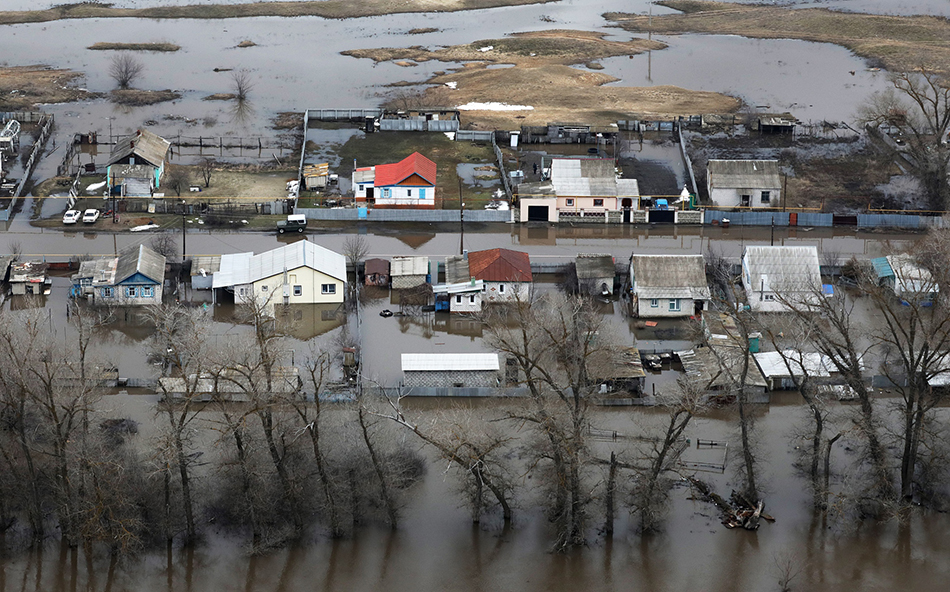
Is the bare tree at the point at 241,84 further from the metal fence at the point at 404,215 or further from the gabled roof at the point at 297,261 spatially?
the gabled roof at the point at 297,261

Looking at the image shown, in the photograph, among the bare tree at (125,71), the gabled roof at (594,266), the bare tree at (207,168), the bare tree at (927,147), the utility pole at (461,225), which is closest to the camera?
the gabled roof at (594,266)

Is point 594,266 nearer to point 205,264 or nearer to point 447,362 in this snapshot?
point 447,362

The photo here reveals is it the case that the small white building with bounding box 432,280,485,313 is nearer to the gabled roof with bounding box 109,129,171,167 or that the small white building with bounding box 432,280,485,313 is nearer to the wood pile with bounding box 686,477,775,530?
the wood pile with bounding box 686,477,775,530

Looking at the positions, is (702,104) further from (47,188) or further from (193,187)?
(47,188)

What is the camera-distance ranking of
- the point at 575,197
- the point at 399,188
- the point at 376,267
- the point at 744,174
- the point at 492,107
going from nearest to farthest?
1. the point at 376,267
2. the point at 575,197
3. the point at 399,188
4. the point at 744,174
5. the point at 492,107

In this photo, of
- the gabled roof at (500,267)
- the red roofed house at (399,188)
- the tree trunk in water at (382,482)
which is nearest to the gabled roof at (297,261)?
the gabled roof at (500,267)

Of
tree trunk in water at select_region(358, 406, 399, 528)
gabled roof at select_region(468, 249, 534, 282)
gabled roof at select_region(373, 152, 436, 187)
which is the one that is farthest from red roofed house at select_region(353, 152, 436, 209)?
tree trunk in water at select_region(358, 406, 399, 528)

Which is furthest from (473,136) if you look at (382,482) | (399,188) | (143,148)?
(382,482)
